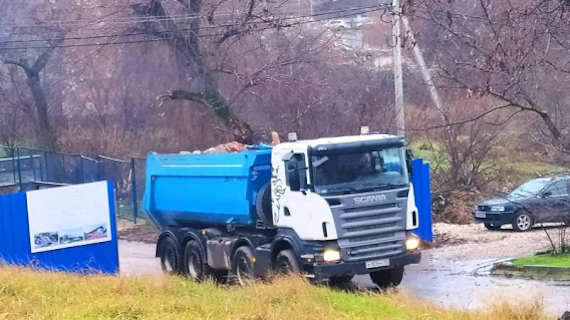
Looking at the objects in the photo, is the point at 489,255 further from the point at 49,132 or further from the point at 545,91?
the point at 49,132

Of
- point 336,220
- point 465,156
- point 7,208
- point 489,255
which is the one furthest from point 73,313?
point 465,156

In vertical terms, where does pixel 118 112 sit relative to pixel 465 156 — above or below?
above

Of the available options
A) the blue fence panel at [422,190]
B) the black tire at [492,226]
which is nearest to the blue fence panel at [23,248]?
the blue fence panel at [422,190]

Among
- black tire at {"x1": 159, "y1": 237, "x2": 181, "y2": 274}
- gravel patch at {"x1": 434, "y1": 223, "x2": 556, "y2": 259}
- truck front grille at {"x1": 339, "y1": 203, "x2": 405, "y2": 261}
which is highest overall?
truck front grille at {"x1": 339, "y1": 203, "x2": 405, "y2": 261}

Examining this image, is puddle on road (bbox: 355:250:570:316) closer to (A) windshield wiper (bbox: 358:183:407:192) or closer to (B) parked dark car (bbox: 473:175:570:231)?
(A) windshield wiper (bbox: 358:183:407:192)

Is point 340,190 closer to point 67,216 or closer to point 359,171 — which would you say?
point 359,171

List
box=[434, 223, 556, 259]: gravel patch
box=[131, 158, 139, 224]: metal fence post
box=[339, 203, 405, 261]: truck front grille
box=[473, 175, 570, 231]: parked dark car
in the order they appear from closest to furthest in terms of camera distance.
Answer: box=[339, 203, 405, 261]: truck front grille → box=[434, 223, 556, 259]: gravel patch → box=[473, 175, 570, 231]: parked dark car → box=[131, 158, 139, 224]: metal fence post

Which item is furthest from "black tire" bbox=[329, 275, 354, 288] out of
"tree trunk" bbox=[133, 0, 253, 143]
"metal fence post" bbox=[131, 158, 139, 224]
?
"metal fence post" bbox=[131, 158, 139, 224]

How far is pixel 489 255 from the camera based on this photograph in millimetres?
23047

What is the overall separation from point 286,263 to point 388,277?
2054 mm

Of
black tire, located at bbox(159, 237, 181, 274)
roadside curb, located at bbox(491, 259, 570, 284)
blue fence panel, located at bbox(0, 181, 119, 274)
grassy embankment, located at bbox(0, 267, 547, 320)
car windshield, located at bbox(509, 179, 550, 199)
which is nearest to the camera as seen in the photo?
grassy embankment, located at bbox(0, 267, 547, 320)

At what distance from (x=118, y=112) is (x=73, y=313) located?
3415cm

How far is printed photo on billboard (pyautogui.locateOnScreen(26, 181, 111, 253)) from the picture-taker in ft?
64.2

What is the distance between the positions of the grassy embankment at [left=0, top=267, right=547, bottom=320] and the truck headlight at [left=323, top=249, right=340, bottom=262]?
351 cm
